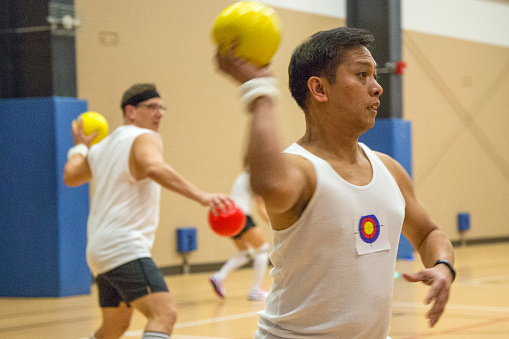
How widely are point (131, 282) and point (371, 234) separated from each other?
1.97 metres

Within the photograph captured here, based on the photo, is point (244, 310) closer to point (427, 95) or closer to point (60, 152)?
point (60, 152)

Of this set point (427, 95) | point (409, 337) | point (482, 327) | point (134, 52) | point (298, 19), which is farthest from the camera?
point (427, 95)

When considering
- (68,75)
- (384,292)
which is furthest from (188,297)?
(384,292)

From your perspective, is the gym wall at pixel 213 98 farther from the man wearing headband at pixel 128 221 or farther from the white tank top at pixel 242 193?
the man wearing headband at pixel 128 221

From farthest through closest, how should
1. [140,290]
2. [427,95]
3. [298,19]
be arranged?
[427,95], [298,19], [140,290]

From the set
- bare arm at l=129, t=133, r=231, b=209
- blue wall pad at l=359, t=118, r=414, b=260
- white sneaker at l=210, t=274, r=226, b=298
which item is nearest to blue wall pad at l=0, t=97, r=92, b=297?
white sneaker at l=210, t=274, r=226, b=298

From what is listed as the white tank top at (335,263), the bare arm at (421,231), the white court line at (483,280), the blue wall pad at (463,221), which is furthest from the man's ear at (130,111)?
the blue wall pad at (463,221)

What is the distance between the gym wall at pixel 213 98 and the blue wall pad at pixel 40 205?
0.99 m

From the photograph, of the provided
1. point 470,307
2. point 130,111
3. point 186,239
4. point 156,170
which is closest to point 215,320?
point 470,307

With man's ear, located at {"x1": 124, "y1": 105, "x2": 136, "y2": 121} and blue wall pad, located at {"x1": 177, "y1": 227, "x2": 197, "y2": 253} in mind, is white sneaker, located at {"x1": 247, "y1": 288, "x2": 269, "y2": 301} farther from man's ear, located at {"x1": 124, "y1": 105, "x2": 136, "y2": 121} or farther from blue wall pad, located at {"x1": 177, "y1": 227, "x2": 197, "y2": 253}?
man's ear, located at {"x1": 124, "y1": 105, "x2": 136, "y2": 121}

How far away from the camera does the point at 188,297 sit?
8.17 metres

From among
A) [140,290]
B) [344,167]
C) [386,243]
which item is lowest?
[140,290]

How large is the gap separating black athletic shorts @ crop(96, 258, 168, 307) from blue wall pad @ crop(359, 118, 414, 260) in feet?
25.6

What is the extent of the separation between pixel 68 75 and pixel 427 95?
7283 millimetres
